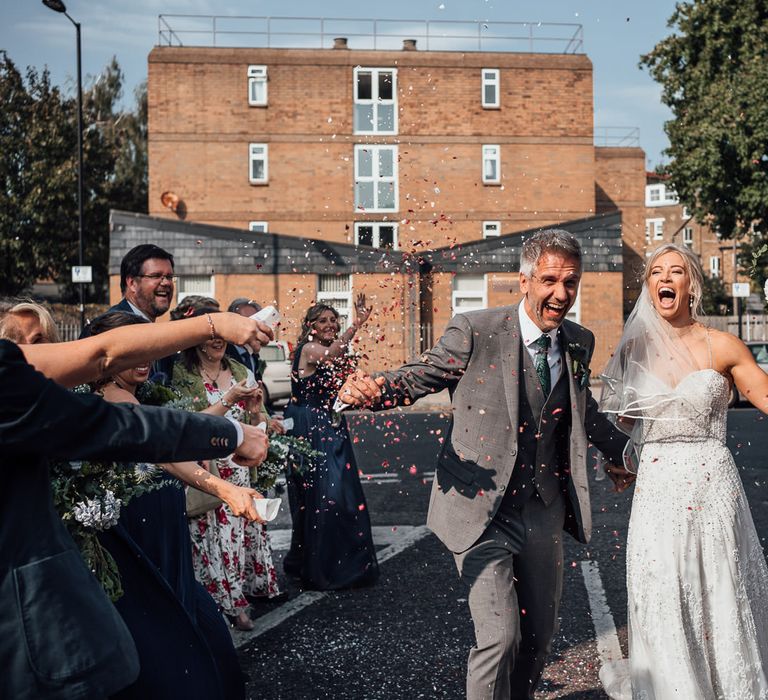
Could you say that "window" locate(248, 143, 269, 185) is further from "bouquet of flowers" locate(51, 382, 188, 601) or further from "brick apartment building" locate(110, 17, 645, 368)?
"bouquet of flowers" locate(51, 382, 188, 601)

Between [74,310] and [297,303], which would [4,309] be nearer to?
[297,303]

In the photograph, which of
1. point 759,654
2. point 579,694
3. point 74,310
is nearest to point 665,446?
point 759,654

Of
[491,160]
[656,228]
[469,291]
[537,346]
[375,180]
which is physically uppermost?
[656,228]

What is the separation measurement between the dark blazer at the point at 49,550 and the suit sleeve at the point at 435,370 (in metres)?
1.90

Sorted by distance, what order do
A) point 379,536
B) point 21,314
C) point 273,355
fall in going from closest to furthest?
point 21,314 → point 379,536 → point 273,355

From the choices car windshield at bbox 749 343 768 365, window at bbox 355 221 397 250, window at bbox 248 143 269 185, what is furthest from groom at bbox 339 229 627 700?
window at bbox 248 143 269 185

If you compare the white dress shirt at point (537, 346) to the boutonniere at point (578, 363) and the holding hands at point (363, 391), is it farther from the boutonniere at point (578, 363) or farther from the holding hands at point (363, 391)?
the holding hands at point (363, 391)

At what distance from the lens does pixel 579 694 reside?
5148mm

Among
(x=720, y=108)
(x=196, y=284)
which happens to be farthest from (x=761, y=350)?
(x=196, y=284)

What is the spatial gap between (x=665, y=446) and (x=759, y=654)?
102 cm

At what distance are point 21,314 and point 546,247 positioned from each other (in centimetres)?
228

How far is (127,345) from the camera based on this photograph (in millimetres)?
3049

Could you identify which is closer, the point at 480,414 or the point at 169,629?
the point at 169,629

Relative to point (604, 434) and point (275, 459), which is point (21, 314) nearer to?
point (275, 459)
